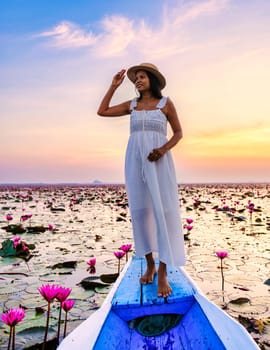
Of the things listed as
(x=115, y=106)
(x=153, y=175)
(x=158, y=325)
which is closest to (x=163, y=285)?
(x=158, y=325)

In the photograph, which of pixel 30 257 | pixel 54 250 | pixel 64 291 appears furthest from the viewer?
pixel 54 250

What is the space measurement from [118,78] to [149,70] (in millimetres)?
314

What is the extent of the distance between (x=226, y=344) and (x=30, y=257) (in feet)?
12.7

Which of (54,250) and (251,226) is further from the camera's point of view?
(251,226)

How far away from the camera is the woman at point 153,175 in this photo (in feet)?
8.19

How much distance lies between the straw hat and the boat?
164cm

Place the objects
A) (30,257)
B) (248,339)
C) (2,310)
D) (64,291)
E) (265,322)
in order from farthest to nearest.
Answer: (30,257)
(2,310)
(265,322)
(64,291)
(248,339)

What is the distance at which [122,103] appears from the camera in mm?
2879

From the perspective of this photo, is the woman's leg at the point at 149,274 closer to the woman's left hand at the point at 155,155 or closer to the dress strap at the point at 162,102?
the woman's left hand at the point at 155,155

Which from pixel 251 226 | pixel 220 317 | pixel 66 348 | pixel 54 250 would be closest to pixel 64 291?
pixel 66 348

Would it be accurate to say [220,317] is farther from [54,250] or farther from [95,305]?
[54,250]

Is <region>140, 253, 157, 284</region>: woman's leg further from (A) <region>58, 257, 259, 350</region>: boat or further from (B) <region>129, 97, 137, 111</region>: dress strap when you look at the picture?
(B) <region>129, 97, 137, 111</region>: dress strap

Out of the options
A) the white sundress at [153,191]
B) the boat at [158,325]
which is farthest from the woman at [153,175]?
the boat at [158,325]

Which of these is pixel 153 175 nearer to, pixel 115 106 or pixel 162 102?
pixel 162 102
